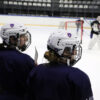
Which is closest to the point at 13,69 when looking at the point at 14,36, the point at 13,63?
the point at 13,63

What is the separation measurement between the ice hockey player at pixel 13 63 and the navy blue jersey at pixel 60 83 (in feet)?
0.94

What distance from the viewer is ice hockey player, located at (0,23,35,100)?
1674 mm

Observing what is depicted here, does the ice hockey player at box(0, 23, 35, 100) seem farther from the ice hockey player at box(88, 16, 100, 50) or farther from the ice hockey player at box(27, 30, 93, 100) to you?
the ice hockey player at box(88, 16, 100, 50)

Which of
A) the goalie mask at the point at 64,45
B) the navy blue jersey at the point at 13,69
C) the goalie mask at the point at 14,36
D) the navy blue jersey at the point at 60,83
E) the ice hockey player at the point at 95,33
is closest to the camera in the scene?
the navy blue jersey at the point at 60,83

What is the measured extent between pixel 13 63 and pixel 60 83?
0.49 metres

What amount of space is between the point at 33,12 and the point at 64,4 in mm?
1679

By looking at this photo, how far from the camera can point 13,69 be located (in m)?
1.69

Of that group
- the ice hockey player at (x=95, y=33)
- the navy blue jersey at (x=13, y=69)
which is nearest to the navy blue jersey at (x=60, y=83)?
the navy blue jersey at (x=13, y=69)

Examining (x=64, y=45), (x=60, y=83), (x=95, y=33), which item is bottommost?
(x=95, y=33)

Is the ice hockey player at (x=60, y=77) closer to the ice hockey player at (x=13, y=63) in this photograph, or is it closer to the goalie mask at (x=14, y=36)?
the ice hockey player at (x=13, y=63)

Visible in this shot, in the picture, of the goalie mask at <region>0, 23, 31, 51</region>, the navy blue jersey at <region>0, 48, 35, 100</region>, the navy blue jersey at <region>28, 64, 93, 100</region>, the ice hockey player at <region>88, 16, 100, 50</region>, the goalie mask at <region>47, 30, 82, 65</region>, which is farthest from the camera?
the ice hockey player at <region>88, 16, 100, 50</region>

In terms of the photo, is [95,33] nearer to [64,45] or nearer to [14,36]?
[14,36]

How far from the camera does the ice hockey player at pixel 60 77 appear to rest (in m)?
1.30

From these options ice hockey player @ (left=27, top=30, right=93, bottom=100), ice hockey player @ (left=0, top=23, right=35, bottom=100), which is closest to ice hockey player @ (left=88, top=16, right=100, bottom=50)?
ice hockey player @ (left=0, top=23, right=35, bottom=100)
